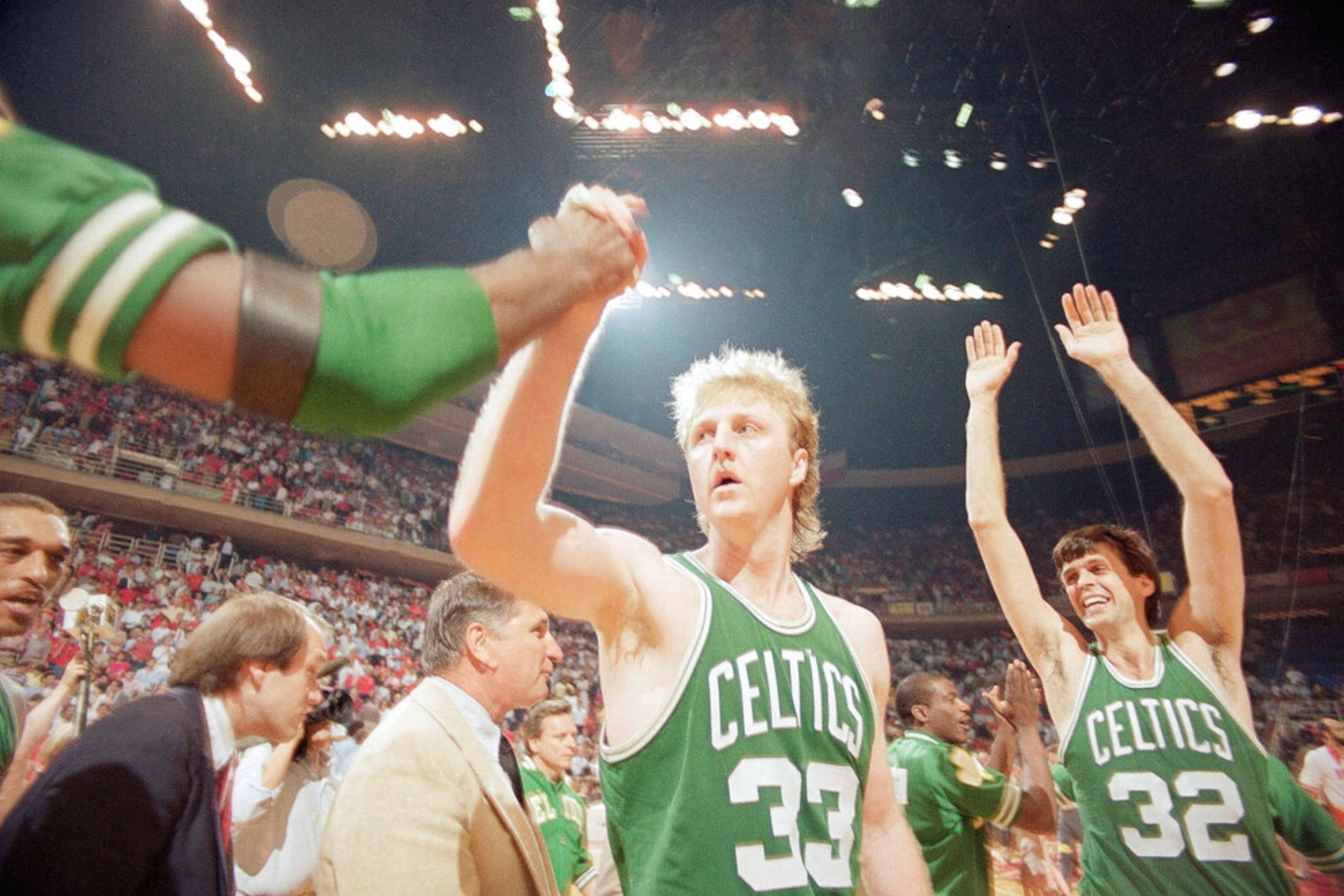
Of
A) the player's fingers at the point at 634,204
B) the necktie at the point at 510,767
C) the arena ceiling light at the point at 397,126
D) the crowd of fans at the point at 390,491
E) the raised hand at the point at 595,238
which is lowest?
the necktie at the point at 510,767

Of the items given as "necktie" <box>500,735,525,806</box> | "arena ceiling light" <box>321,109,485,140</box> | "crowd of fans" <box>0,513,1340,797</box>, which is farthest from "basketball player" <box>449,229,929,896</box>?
"arena ceiling light" <box>321,109,485,140</box>

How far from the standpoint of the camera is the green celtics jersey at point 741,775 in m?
1.45

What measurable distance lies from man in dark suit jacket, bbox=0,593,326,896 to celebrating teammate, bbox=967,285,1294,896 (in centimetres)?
271

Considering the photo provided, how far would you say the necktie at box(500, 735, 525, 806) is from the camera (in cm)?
250

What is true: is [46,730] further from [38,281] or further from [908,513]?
[908,513]

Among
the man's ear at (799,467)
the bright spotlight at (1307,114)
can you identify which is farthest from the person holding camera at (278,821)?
the bright spotlight at (1307,114)

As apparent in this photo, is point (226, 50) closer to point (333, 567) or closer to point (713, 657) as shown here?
point (333, 567)

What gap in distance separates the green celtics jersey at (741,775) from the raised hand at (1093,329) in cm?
218

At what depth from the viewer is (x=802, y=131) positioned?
35.5 feet

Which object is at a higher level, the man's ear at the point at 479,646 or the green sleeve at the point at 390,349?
the green sleeve at the point at 390,349

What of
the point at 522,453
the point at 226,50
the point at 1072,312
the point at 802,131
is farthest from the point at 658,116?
the point at 522,453

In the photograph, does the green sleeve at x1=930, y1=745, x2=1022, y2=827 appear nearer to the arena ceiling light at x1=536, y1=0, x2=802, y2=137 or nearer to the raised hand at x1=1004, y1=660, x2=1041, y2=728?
the raised hand at x1=1004, y1=660, x2=1041, y2=728

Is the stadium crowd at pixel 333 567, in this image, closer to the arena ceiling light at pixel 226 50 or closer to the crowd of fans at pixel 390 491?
the crowd of fans at pixel 390 491

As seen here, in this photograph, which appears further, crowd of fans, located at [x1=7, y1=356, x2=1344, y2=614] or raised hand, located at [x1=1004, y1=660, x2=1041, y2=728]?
crowd of fans, located at [x1=7, y1=356, x2=1344, y2=614]
